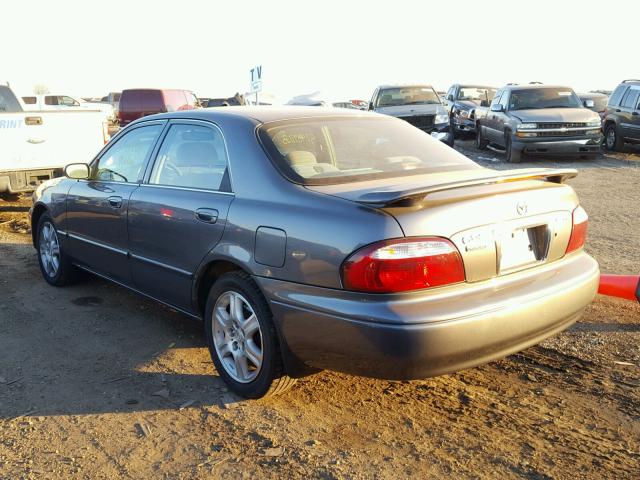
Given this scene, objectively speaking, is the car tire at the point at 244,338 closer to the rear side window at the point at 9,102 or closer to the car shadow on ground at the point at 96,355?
the car shadow on ground at the point at 96,355

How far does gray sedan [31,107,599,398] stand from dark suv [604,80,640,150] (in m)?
14.4

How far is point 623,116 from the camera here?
17109mm

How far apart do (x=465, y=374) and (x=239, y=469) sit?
1.57m

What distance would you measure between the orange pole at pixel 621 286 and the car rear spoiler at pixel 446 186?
1.83 metres

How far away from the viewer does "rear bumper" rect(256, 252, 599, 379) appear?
296 cm

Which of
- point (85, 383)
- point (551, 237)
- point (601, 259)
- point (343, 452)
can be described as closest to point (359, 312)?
point (343, 452)

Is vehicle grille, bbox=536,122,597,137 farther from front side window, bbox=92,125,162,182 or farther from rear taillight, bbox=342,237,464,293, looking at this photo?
rear taillight, bbox=342,237,464,293

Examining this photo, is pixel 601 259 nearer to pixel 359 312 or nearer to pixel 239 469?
pixel 359 312

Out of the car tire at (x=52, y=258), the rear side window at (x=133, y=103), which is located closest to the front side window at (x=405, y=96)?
the rear side window at (x=133, y=103)

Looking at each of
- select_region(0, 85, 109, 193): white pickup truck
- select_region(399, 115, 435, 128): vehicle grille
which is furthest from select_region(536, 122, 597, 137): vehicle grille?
select_region(0, 85, 109, 193): white pickup truck

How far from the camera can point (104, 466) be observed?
3.07 metres

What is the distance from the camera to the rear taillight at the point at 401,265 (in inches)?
117

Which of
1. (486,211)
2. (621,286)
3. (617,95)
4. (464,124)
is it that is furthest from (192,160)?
(464,124)

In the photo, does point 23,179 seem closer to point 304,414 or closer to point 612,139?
point 304,414
